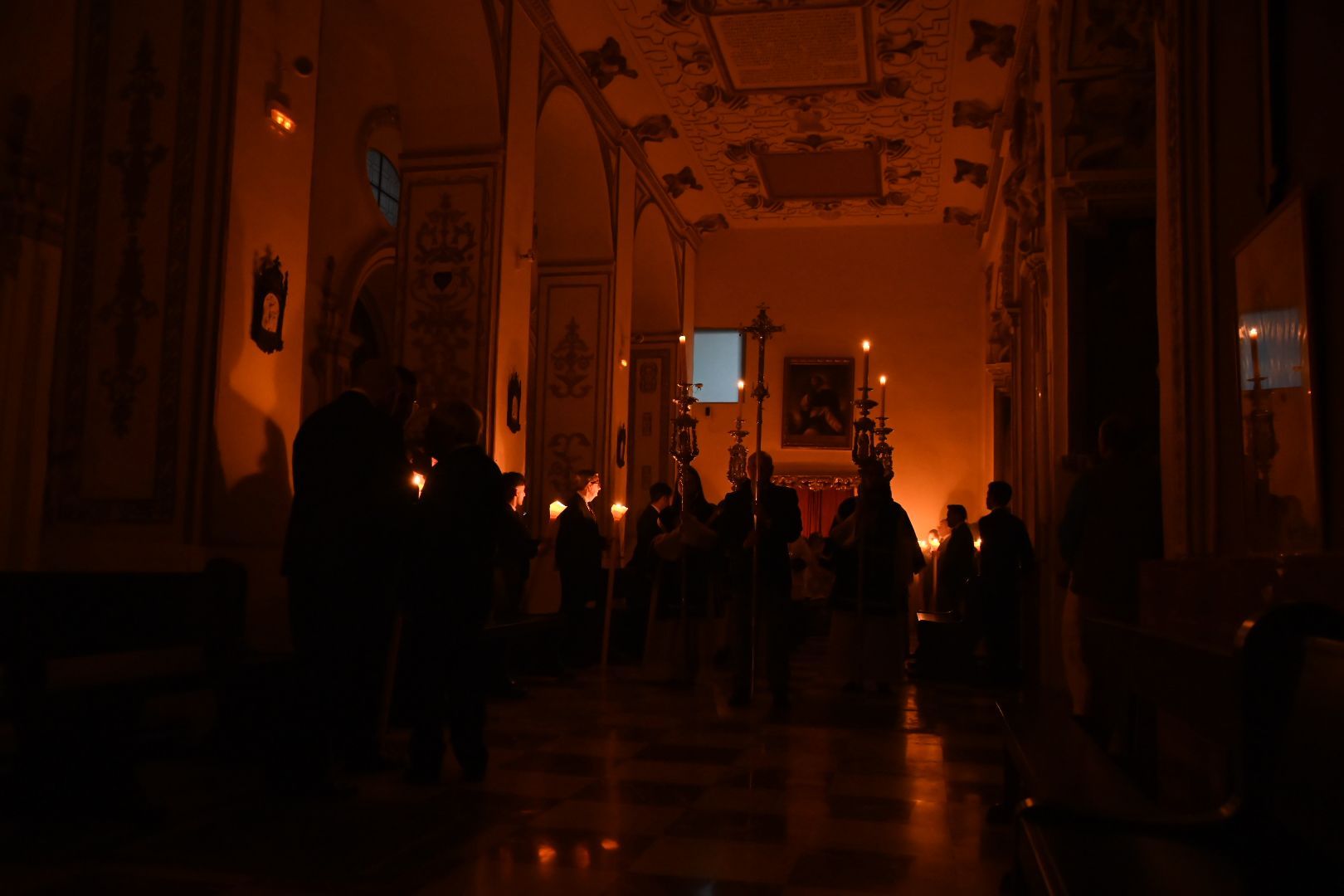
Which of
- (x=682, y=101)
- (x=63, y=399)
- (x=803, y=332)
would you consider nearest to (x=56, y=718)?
(x=63, y=399)

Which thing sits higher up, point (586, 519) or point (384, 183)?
point (384, 183)

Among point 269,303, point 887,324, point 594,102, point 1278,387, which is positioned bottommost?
point 1278,387

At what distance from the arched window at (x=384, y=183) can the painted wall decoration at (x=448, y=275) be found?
9.52 feet

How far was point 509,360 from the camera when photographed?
10016 millimetres

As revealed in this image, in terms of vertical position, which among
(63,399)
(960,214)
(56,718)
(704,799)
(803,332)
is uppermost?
(960,214)

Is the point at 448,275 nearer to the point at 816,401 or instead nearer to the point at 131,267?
the point at 131,267

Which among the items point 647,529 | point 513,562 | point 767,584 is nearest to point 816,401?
point 647,529

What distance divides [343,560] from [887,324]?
14.6 metres

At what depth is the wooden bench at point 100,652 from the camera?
12.0 ft

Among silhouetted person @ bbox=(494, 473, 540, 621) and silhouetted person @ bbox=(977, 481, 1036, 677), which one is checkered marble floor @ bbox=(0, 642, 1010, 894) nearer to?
silhouetted person @ bbox=(494, 473, 540, 621)

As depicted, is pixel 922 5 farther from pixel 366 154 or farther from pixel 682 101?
pixel 366 154

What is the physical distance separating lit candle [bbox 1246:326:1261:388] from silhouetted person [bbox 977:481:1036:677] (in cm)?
466

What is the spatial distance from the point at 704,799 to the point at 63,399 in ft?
12.5

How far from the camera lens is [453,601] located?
4.45 metres
